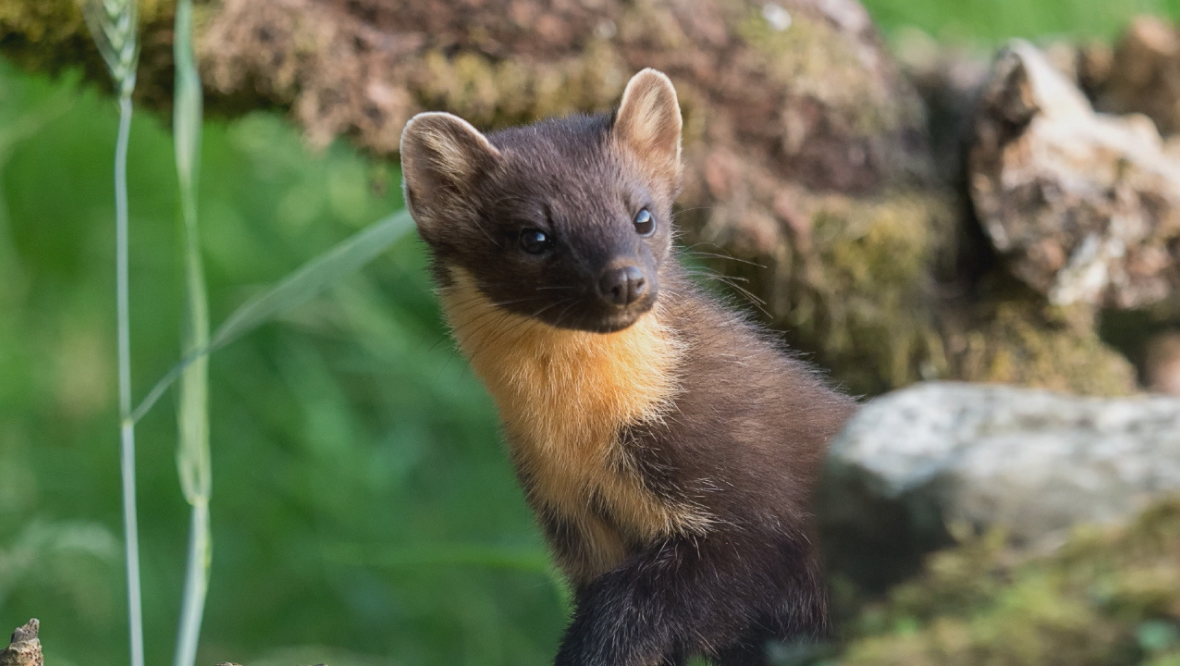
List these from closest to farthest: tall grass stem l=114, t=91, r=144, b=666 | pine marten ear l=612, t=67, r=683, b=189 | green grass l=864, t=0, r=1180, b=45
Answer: tall grass stem l=114, t=91, r=144, b=666
pine marten ear l=612, t=67, r=683, b=189
green grass l=864, t=0, r=1180, b=45

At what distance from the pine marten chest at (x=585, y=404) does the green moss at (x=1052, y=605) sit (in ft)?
3.75

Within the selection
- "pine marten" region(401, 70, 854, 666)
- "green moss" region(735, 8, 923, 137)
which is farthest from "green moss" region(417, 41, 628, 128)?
"pine marten" region(401, 70, 854, 666)

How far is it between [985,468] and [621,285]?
3.60ft

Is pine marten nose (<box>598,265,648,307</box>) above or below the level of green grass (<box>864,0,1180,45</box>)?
above

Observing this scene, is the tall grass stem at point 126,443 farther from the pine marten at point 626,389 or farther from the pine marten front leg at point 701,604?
the pine marten front leg at point 701,604

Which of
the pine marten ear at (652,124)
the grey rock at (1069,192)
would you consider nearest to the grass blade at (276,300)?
the pine marten ear at (652,124)

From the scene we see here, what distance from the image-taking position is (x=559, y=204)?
7.71 ft

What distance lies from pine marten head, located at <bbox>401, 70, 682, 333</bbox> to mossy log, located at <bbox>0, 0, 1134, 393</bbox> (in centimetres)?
103

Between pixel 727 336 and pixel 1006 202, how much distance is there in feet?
6.04

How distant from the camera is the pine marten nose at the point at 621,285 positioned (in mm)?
2146

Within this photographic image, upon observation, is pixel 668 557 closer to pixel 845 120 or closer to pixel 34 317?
pixel 845 120

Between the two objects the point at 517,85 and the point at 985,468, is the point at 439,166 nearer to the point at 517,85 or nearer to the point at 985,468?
the point at 517,85

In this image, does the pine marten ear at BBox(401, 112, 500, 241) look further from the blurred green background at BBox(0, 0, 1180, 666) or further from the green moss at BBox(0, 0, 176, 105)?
the blurred green background at BBox(0, 0, 1180, 666)

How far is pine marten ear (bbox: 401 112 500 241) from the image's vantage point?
2.56 meters
